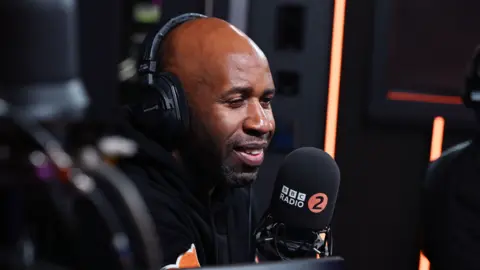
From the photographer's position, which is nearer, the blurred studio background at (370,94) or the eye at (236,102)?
the eye at (236,102)

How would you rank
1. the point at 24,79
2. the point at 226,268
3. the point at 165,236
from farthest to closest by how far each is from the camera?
the point at 165,236 < the point at 24,79 < the point at 226,268

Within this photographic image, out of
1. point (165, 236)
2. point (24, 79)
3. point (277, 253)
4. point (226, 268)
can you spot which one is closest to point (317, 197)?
point (277, 253)

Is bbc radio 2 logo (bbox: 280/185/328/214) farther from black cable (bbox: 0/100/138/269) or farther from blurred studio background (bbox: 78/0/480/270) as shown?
black cable (bbox: 0/100/138/269)

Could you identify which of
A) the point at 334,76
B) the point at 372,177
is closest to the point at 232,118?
the point at 334,76

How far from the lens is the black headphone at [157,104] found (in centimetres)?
88

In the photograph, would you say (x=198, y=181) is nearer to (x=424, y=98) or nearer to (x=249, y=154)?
(x=249, y=154)

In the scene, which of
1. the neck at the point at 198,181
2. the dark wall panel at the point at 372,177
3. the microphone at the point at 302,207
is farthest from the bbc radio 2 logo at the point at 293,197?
the dark wall panel at the point at 372,177

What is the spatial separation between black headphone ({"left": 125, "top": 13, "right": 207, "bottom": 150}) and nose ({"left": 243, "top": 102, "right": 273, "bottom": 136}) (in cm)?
9

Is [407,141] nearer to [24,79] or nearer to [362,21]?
[362,21]

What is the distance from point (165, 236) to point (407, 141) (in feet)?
2.13

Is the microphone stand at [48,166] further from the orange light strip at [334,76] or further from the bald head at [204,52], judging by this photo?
the orange light strip at [334,76]

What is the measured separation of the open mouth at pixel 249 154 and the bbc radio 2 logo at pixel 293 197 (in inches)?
2.4

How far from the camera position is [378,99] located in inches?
48.9

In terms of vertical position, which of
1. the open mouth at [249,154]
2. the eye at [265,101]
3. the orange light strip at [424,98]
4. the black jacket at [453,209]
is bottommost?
the black jacket at [453,209]
